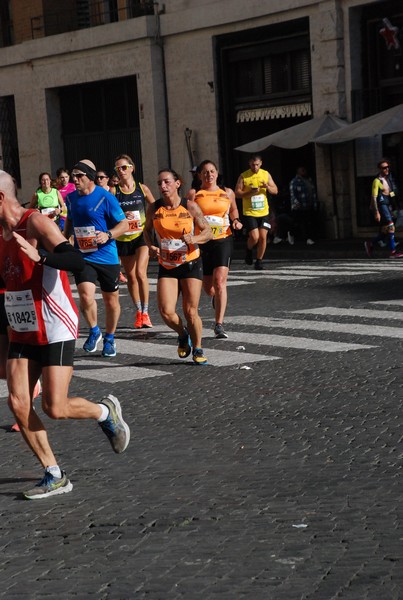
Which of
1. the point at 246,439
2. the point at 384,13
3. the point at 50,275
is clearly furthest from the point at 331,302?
the point at 384,13

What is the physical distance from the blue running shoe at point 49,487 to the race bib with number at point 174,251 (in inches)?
187

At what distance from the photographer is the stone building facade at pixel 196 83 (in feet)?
91.2

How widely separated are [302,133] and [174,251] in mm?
16634

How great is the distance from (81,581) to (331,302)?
1081 cm

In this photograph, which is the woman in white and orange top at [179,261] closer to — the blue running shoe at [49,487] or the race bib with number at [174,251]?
the race bib with number at [174,251]

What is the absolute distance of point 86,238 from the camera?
40.8 ft

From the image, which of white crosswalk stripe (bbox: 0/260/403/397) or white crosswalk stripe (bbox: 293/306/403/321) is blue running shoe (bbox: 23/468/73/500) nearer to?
white crosswalk stripe (bbox: 0/260/403/397)

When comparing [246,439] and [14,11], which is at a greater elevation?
[14,11]

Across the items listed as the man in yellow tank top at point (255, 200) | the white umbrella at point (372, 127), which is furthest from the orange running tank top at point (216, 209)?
the white umbrella at point (372, 127)

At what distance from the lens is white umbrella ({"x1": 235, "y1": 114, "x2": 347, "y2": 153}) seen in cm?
2758

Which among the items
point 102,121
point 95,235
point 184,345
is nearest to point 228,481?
point 184,345

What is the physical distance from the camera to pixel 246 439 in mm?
8273

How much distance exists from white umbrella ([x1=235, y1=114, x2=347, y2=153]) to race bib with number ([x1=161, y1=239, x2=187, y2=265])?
1600 cm

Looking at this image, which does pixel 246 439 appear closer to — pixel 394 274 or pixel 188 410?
pixel 188 410
